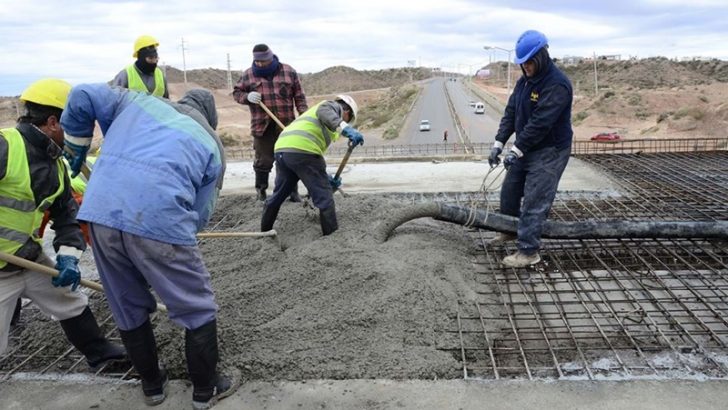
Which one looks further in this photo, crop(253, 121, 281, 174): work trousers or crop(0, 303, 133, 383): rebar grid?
crop(253, 121, 281, 174): work trousers

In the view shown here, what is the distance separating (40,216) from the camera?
9.30ft

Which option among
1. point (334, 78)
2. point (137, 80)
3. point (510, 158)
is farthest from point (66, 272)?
point (334, 78)

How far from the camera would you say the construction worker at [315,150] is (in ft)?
A: 14.4

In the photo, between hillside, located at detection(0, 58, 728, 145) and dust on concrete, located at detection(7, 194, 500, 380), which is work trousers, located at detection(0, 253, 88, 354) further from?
hillside, located at detection(0, 58, 728, 145)

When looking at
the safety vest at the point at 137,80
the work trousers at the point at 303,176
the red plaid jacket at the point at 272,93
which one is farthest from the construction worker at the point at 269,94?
the work trousers at the point at 303,176

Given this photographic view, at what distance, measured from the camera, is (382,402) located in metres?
2.54

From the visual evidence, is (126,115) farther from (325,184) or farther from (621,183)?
(621,183)

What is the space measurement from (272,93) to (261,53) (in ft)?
1.37

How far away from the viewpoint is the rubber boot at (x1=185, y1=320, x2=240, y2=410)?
2.52 metres

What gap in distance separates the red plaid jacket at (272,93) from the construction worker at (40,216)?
291 centimetres

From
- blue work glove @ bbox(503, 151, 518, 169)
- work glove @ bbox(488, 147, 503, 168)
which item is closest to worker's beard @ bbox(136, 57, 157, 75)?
work glove @ bbox(488, 147, 503, 168)

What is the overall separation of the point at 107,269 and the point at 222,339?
2.62 feet

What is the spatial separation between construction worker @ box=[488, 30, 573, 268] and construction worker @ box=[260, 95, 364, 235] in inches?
49.1

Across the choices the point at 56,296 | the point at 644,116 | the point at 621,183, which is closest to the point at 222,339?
the point at 56,296
